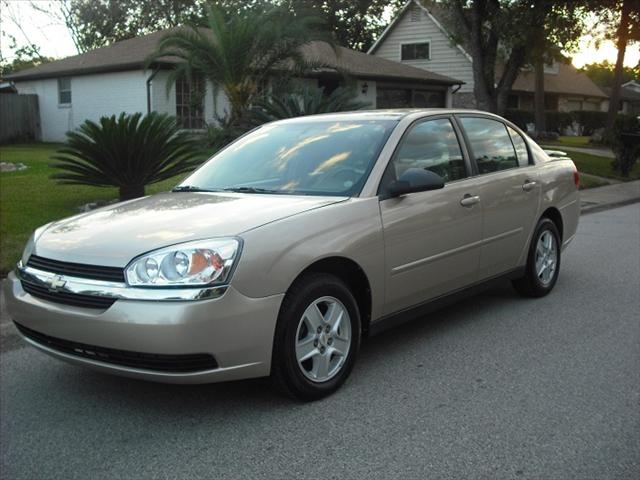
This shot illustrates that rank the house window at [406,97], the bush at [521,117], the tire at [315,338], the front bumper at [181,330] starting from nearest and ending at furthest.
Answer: the front bumper at [181,330] → the tire at [315,338] → the house window at [406,97] → the bush at [521,117]

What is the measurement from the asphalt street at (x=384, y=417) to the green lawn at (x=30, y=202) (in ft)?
10.5

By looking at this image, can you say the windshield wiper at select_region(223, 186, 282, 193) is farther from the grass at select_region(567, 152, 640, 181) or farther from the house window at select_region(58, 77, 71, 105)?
the house window at select_region(58, 77, 71, 105)

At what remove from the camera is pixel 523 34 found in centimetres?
1955

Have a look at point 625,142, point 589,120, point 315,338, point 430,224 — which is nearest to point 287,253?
point 315,338

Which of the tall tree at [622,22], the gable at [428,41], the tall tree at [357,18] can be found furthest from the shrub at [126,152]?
the tall tree at [357,18]

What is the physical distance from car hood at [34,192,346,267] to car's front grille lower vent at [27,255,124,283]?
28 mm

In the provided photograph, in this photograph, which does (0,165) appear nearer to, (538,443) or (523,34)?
(523,34)

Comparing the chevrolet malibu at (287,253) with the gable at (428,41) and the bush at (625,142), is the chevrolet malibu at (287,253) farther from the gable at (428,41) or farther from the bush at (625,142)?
the gable at (428,41)

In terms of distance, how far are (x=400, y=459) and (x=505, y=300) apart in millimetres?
3284

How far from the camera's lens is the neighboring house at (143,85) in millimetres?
22469

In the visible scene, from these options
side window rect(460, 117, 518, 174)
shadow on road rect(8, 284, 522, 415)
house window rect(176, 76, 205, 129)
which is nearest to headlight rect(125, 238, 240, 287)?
shadow on road rect(8, 284, 522, 415)

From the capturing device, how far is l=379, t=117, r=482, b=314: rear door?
15.0ft

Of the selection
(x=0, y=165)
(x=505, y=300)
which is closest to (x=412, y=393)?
(x=505, y=300)

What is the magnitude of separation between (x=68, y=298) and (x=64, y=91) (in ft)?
81.5
